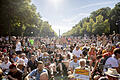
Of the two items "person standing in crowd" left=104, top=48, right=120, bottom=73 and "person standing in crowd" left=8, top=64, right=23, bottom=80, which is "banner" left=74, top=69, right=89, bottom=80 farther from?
"person standing in crowd" left=8, top=64, right=23, bottom=80

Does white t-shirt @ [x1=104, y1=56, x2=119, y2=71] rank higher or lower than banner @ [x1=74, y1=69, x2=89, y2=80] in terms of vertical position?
higher

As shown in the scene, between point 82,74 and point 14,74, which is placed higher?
point 14,74

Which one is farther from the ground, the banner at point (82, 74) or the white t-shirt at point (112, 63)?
the white t-shirt at point (112, 63)

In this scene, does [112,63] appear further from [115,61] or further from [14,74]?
[14,74]

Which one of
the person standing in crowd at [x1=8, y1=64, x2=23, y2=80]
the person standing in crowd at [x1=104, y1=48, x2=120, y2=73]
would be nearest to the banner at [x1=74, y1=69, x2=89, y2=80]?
the person standing in crowd at [x1=104, y1=48, x2=120, y2=73]

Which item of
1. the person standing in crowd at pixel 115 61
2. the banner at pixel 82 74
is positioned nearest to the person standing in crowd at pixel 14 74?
the banner at pixel 82 74

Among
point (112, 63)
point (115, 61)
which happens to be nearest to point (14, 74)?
point (112, 63)

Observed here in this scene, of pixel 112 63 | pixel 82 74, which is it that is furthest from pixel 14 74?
pixel 112 63

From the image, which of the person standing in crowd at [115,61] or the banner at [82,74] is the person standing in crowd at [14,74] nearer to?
the banner at [82,74]

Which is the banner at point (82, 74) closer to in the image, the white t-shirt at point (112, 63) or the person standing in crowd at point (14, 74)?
the white t-shirt at point (112, 63)

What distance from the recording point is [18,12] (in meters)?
20.5

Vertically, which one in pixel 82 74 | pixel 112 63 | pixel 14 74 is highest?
pixel 112 63

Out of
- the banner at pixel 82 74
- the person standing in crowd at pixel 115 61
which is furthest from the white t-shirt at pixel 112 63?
the banner at pixel 82 74

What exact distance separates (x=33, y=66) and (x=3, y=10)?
1644cm
